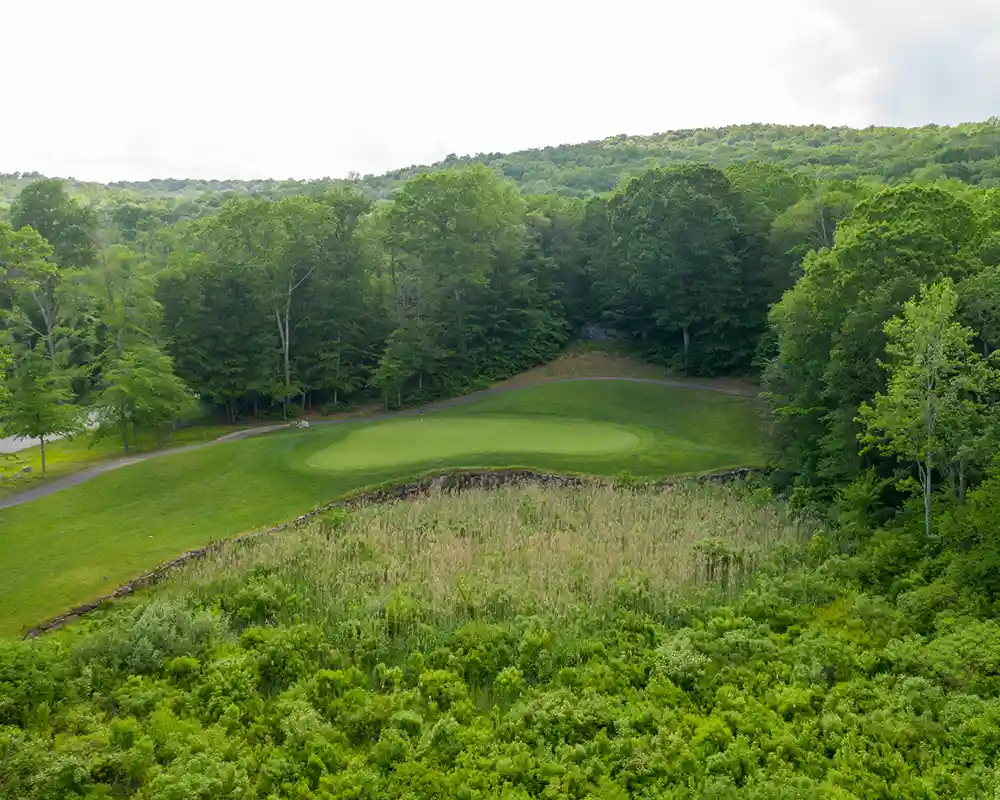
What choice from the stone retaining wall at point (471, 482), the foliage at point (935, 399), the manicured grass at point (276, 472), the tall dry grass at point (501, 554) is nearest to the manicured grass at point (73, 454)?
the manicured grass at point (276, 472)

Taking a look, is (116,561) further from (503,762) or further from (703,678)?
(703,678)

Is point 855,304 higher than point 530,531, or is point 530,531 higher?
point 855,304

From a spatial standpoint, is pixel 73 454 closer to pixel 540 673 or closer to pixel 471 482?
pixel 471 482

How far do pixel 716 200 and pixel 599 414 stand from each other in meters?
14.9

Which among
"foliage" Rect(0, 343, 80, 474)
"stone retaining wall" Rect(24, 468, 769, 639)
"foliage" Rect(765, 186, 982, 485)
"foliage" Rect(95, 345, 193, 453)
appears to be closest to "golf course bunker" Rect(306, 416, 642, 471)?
"stone retaining wall" Rect(24, 468, 769, 639)

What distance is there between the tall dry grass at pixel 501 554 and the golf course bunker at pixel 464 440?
3.53 meters

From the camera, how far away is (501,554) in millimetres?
18391

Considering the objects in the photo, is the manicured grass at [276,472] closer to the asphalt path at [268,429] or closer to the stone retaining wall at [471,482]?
the stone retaining wall at [471,482]

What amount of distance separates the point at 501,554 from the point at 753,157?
79.7 meters

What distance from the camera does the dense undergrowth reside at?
10.5 m

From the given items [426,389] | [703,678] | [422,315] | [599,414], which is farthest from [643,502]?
[422,315]

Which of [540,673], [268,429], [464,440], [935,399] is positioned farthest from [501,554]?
[268,429]

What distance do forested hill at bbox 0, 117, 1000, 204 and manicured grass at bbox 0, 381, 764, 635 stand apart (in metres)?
30.0

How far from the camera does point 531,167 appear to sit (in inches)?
4754
